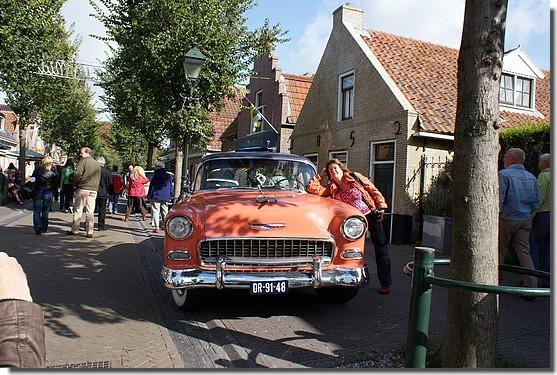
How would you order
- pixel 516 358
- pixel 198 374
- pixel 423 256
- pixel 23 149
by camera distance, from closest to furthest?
pixel 423 256 < pixel 198 374 < pixel 516 358 < pixel 23 149

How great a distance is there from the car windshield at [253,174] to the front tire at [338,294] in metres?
1.29

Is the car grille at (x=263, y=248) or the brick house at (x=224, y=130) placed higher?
the brick house at (x=224, y=130)

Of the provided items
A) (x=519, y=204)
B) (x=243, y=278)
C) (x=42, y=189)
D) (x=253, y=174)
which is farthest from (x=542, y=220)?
(x=42, y=189)

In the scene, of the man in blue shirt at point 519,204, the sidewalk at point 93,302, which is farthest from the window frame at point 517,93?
the sidewalk at point 93,302

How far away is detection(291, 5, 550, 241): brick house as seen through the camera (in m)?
11.7

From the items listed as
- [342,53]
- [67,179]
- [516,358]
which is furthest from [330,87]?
[516,358]

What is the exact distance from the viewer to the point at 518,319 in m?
4.91

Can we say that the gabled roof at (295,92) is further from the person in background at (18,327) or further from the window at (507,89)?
the person in background at (18,327)

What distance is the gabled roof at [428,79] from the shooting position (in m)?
11.9

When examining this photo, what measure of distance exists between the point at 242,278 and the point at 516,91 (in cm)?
1211

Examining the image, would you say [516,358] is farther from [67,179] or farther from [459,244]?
[67,179]

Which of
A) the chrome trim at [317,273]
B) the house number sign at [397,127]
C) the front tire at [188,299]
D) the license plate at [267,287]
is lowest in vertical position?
the front tire at [188,299]

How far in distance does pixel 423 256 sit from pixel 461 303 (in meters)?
0.60

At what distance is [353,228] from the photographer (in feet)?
15.3
